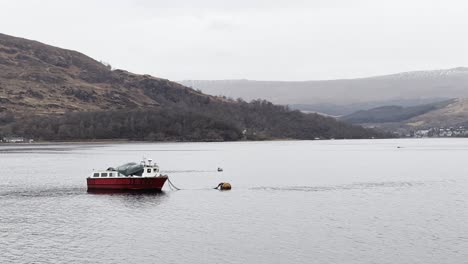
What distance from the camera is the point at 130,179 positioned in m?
128

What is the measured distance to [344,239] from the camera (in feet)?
242

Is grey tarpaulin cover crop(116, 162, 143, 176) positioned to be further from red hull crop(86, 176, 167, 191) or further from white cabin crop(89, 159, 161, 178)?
red hull crop(86, 176, 167, 191)

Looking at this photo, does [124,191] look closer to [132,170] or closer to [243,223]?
[132,170]

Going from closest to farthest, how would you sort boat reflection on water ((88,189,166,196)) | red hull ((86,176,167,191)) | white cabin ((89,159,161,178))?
boat reflection on water ((88,189,166,196)) < red hull ((86,176,167,191)) < white cabin ((89,159,161,178))

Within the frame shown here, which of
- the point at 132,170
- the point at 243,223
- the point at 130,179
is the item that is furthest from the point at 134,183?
the point at 243,223

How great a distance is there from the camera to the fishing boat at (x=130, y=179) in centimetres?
12794

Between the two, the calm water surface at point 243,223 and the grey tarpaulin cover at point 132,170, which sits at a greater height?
the grey tarpaulin cover at point 132,170

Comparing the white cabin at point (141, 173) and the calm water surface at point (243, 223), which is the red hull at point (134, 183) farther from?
the calm water surface at point (243, 223)

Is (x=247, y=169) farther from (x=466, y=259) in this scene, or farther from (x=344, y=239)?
(x=466, y=259)

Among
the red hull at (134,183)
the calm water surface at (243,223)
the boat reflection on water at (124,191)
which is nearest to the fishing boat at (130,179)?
the red hull at (134,183)

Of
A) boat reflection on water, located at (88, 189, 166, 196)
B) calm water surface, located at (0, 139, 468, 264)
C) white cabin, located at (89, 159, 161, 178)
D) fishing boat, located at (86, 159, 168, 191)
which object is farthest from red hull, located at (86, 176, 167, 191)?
calm water surface, located at (0, 139, 468, 264)

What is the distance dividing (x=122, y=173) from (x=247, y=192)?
27662 millimetres

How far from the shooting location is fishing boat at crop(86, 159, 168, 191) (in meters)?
128

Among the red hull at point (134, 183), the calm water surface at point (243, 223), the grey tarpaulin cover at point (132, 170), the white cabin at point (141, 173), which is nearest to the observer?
the calm water surface at point (243, 223)
